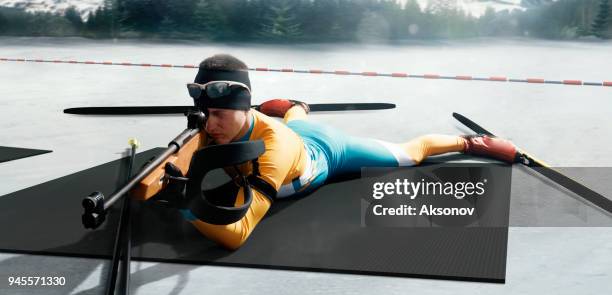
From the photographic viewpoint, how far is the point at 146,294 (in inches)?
123

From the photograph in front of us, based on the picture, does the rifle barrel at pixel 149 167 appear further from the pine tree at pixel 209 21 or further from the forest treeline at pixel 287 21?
the pine tree at pixel 209 21

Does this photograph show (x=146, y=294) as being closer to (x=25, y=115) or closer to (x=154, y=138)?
(x=154, y=138)

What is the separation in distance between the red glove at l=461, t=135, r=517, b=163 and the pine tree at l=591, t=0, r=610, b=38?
55.8ft

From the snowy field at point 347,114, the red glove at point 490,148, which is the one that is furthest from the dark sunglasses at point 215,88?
the red glove at point 490,148

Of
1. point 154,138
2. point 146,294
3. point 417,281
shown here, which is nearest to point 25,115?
point 154,138

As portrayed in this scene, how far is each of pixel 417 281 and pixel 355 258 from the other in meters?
0.38

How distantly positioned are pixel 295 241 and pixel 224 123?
80cm

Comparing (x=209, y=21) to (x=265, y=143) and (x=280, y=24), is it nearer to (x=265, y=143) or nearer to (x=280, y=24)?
(x=280, y=24)

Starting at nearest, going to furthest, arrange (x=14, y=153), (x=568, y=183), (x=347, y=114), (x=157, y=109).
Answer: (x=568, y=183), (x=14, y=153), (x=157, y=109), (x=347, y=114)

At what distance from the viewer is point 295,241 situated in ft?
12.3

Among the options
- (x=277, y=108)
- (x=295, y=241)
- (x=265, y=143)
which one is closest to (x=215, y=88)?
(x=265, y=143)

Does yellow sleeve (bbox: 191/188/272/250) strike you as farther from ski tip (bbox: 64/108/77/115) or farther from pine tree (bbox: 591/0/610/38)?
pine tree (bbox: 591/0/610/38)

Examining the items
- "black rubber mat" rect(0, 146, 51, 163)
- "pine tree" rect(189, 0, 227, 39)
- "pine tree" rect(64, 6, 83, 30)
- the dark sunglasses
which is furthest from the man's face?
"pine tree" rect(64, 6, 83, 30)

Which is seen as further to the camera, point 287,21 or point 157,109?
point 287,21
